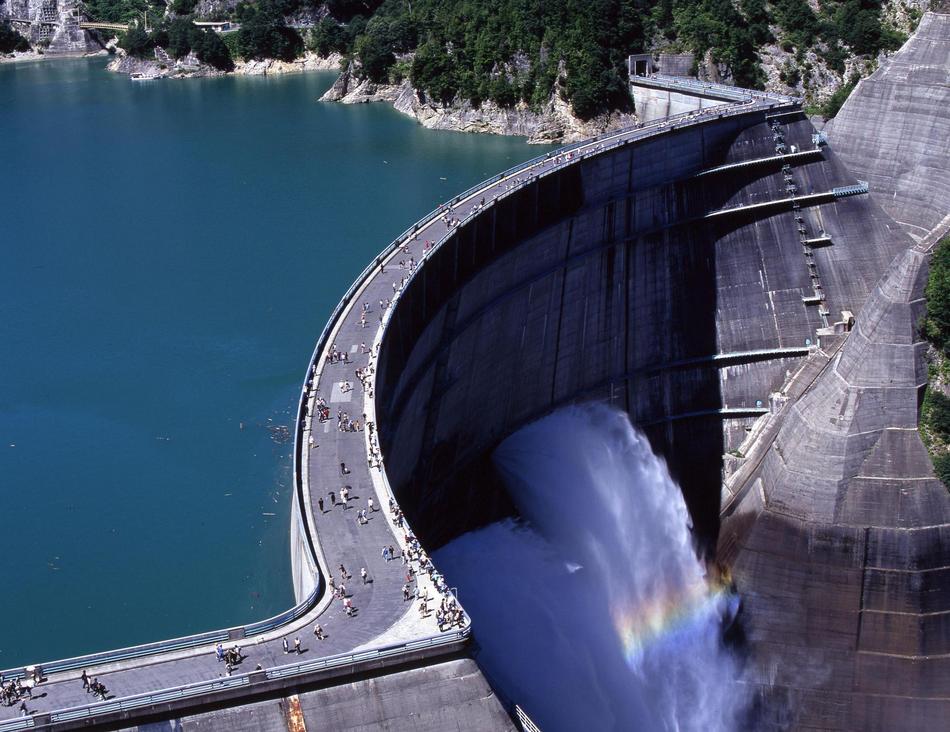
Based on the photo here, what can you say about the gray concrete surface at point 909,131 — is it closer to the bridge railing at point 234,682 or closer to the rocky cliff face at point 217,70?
the bridge railing at point 234,682

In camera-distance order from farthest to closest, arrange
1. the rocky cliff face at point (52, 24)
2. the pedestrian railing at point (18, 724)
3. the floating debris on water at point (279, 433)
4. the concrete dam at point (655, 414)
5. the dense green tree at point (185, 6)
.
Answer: the rocky cliff face at point (52, 24) < the dense green tree at point (185, 6) < the floating debris on water at point (279, 433) < the concrete dam at point (655, 414) < the pedestrian railing at point (18, 724)

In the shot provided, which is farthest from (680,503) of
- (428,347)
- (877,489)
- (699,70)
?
(699,70)

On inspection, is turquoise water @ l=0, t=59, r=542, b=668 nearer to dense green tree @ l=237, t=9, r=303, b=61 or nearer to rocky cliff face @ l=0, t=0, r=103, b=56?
dense green tree @ l=237, t=9, r=303, b=61

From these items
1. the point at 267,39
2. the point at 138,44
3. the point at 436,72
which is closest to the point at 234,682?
the point at 436,72

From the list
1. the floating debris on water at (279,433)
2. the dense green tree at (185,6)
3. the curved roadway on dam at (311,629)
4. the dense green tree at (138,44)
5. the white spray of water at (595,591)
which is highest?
the dense green tree at (185,6)

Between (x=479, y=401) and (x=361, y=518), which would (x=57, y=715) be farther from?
(x=479, y=401)

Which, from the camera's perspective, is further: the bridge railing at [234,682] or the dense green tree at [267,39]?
the dense green tree at [267,39]

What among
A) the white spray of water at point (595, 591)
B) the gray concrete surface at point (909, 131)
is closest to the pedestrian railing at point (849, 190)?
the gray concrete surface at point (909, 131)
